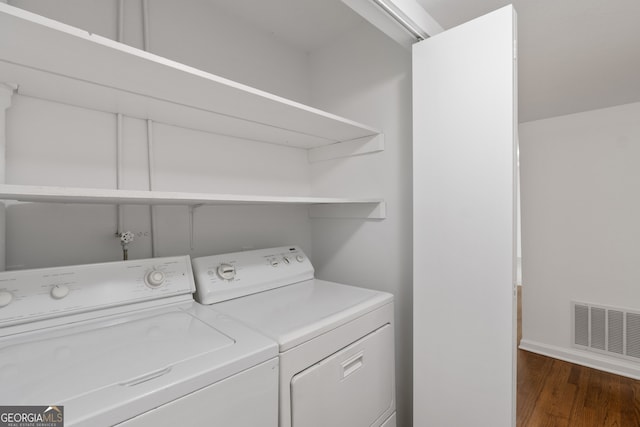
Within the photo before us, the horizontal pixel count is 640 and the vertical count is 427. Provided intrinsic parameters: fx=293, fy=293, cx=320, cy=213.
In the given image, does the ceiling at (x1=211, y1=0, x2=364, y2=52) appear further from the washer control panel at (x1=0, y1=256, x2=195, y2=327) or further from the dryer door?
the dryer door

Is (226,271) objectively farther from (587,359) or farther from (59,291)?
(587,359)

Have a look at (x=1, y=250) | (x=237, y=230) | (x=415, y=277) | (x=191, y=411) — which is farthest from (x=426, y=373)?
(x=1, y=250)

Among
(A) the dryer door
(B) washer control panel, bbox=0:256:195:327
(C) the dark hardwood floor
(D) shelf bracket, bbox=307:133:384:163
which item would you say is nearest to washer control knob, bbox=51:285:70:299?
(B) washer control panel, bbox=0:256:195:327

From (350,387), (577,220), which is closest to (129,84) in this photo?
(350,387)

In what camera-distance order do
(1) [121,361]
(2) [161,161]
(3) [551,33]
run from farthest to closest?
(3) [551,33] < (2) [161,161] < (1) [121,361]

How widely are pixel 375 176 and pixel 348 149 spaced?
0.89 feet

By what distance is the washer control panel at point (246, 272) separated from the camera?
4.42ft

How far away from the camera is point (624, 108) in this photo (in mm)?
2533

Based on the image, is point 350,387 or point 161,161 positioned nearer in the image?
point 350,387

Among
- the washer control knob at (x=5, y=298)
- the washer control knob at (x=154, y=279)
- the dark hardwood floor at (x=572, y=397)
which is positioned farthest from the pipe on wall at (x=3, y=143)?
the dark hardwood floor at (x=572, y=397)

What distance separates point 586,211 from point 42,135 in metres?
3.90

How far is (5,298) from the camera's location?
92cm

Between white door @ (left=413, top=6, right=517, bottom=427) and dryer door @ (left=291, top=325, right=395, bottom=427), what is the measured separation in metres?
0.19

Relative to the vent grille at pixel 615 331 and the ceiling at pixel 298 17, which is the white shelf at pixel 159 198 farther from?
the vent grille at pixel 615 331
